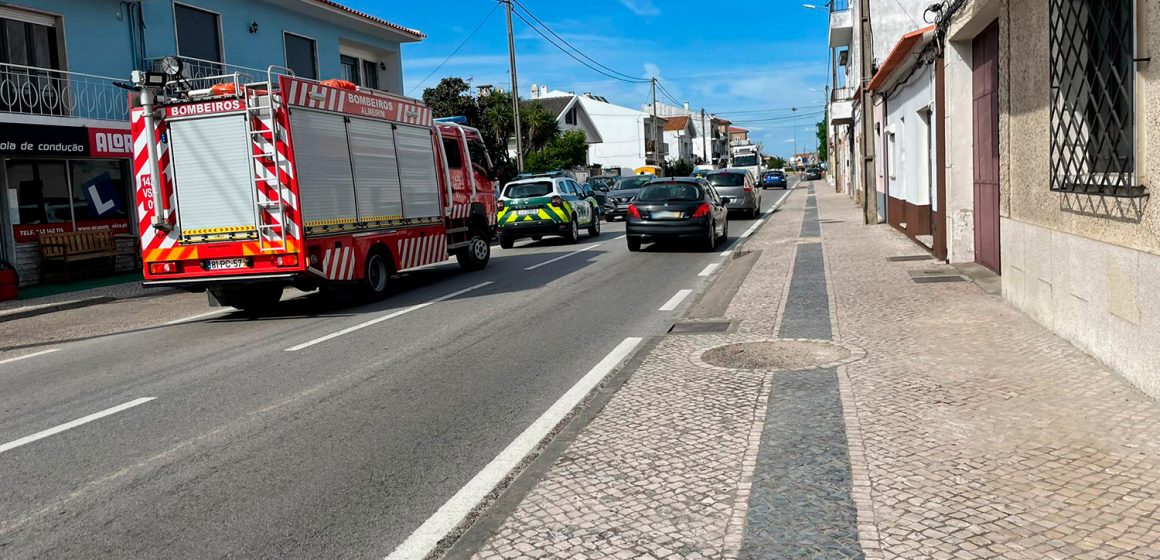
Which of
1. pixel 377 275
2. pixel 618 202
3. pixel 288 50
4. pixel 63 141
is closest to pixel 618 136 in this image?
pixel 618 202

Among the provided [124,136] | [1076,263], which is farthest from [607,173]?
[1076,263]

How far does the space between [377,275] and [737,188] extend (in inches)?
724

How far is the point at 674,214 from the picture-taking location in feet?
60.2

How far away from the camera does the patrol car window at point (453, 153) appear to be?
16683mm

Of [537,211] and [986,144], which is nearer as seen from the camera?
[986,144]

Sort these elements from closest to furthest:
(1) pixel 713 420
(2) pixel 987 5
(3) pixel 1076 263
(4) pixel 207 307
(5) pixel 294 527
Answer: (5) pixel 294 527 < (1) pixel 713 420 < (3) pixel 1076 263 < (2) pixel 987 5 < (4) pixel 207 307

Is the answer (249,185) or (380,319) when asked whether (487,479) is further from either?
(249,185)

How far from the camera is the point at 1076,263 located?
6789 millimetres

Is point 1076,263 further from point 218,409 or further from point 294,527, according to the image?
point 218,409

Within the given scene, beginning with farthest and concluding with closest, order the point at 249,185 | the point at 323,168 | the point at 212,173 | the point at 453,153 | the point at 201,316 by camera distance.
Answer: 1. the point at 453,153
2. the point at 201,316
3. the point at 323,168
4. the point at 212,173
5. the point at 249,185

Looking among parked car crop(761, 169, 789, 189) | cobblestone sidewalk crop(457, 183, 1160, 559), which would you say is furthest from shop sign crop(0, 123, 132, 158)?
parked car crop(761, 169, 789, 189)

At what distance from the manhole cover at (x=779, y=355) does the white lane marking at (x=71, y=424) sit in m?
4.42

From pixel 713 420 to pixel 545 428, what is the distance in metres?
1.03

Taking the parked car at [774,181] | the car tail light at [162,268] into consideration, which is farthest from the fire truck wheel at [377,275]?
A: the parked car at [774,181]
